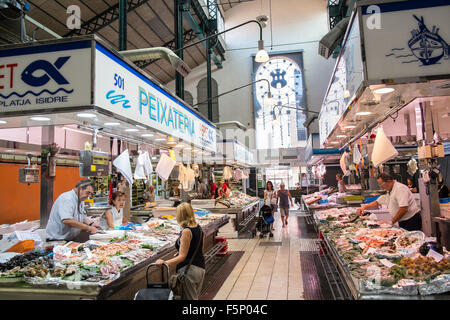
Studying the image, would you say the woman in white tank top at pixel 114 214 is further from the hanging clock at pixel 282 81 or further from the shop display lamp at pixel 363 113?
the hanging clock at pixel 282 81

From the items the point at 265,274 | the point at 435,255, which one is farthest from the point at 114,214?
the point at 435,255

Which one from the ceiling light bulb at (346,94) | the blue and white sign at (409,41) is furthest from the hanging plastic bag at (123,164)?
the blue and white sign at (409,41)

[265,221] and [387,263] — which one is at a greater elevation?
[387,263]

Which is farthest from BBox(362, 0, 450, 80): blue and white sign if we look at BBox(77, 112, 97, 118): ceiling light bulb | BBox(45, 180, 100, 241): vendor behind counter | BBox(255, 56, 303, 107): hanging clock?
BBox(255, 56, 303, 107): hanging clock

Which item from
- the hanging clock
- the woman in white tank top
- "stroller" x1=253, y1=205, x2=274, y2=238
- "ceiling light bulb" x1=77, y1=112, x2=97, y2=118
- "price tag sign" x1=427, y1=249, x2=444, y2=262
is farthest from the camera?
the hanging clock

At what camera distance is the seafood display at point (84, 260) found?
2.99 metres

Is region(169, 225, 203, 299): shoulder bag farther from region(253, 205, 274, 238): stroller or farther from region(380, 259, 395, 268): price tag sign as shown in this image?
region(253, 205, 274, 238): stroller

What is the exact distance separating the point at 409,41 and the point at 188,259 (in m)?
3.16

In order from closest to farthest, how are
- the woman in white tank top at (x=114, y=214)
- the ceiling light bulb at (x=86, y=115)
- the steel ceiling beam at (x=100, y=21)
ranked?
the ceiling light bulb at (x=86, y=115) → the woman in white tank top at (x=114, y=214) → the steel ceiling beam at (x=100, y=21)

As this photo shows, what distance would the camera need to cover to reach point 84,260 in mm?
3414

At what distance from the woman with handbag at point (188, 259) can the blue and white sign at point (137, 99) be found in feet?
4.64

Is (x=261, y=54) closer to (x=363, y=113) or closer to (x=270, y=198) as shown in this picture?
(x=363, y=113)

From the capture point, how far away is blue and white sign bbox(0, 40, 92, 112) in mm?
3125

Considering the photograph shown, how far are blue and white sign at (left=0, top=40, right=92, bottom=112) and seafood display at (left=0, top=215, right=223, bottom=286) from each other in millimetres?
1594
